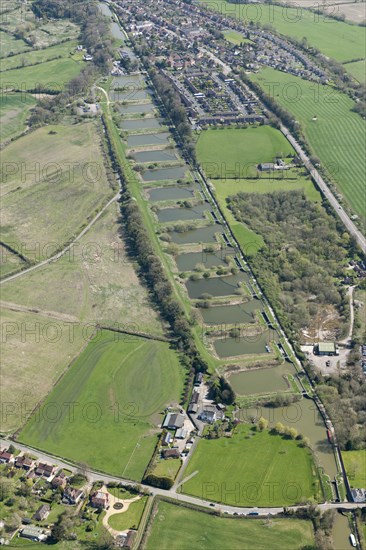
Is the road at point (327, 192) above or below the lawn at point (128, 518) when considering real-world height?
above

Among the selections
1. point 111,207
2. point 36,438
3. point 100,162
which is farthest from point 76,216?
point 36,438

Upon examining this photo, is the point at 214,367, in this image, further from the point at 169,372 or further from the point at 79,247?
the point at 79,247

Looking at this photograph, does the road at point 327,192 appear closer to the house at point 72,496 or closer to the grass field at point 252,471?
the grass field at point 252,471

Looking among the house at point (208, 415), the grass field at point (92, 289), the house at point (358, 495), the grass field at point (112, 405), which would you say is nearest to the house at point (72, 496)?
the grass field at point (112, 405)

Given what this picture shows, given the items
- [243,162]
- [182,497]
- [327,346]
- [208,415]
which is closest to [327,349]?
[327,346]

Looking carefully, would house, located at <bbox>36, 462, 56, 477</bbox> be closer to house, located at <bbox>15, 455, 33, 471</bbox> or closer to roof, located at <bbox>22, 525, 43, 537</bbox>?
house, located at <bbox>15, 455, 33, 471</bbox>

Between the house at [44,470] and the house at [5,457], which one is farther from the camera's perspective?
the house at [5,457]
